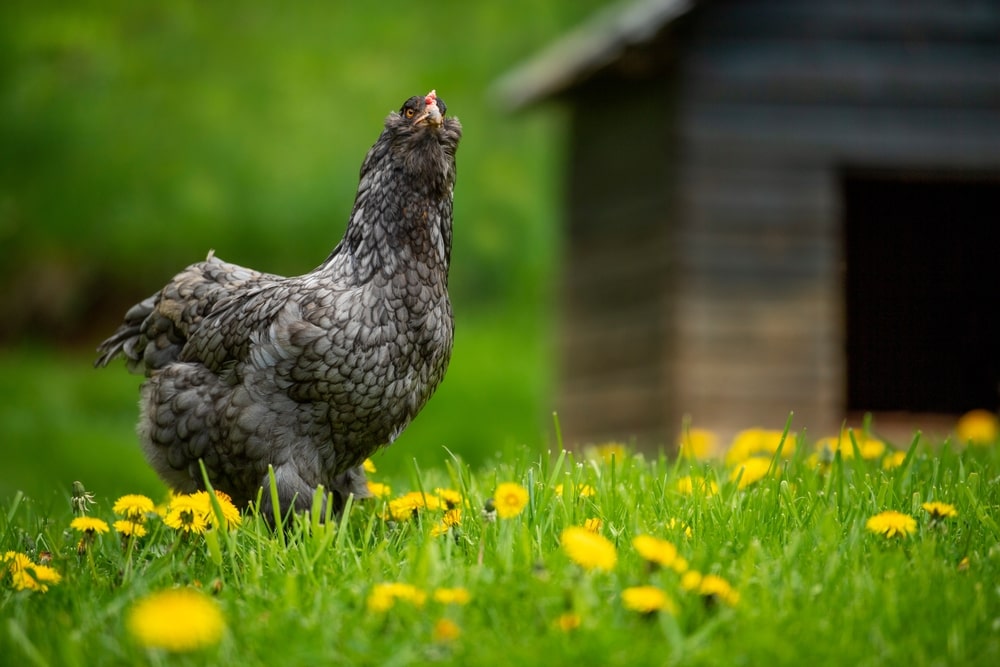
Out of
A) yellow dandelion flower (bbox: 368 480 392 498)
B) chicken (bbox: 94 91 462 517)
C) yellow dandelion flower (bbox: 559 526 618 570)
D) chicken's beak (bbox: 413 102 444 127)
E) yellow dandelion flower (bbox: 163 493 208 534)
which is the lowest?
yellow dandelion flower (bbox: 368 480 392 498)

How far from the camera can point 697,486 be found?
Answer: 138 inches

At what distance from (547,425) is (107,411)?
4.91m

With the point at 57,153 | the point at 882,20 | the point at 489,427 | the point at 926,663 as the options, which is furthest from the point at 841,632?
A: the point at 57,153

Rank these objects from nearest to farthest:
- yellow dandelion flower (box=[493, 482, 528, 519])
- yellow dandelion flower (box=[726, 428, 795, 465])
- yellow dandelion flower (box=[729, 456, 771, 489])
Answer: yellow dandelion flower (box=[493, 482, 528, 519])
yellow dandelion flower (box=[729, 456, 771, 489])
yellow dandelion flower (box=[726, 428, 795, 465])

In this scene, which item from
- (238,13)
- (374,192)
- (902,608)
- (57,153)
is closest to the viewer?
(902,608)

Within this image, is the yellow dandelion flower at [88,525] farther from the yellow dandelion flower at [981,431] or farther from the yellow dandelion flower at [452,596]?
the yellow dandelion flower at [981,431]

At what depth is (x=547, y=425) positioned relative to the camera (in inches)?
449

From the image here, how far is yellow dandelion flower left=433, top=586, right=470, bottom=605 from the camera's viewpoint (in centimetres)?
255

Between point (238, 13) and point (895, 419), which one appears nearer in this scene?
point (895, 419)

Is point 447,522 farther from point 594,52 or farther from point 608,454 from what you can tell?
point 594,52

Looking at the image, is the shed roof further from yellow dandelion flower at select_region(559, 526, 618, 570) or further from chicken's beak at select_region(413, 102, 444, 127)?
yellow dandelion flower at select_region(559, 526, 618, 570)

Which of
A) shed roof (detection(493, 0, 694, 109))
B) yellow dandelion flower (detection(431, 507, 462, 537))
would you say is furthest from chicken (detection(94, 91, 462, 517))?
shed roof (detection(493, 0, 694, 109))

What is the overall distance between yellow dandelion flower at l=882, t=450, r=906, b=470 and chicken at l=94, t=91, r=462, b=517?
1.62m

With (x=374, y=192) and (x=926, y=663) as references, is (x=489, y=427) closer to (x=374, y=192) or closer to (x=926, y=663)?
(x=374, y=192)
